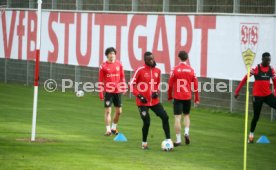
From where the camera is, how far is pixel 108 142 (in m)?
23.0

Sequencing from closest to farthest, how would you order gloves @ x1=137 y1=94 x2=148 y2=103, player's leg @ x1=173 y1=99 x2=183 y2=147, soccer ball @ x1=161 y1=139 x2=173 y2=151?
1. soccer ball @ x1=161 y1=139 x2=173 y2=151
2. gloves @ x1=137 y1=94 x2=148 y2=103
3. player's leg @ x1=173 y1=99 x2=183 y2=147

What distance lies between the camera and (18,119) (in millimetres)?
28062

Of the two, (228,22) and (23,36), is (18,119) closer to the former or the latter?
(228,22)

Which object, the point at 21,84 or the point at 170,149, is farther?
the point at 21,84

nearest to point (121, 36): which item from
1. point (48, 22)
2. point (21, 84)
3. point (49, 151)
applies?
point (48, 22)

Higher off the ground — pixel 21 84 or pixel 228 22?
pixel 228 22

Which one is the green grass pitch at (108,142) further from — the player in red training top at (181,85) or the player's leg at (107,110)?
the player in red training top at (181,85)

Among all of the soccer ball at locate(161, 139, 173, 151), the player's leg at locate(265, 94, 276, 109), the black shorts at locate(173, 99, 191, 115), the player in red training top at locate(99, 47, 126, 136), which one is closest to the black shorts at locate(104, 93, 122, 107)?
the player in red training top at locate(99, 47, 126, 136)

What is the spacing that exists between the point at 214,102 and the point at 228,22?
4.41 m

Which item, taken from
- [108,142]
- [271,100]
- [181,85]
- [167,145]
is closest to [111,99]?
[108,142]

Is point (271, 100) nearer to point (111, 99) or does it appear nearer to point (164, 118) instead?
point (164, 118)

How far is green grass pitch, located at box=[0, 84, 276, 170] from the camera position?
1934cm

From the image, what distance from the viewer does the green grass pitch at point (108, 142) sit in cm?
1934

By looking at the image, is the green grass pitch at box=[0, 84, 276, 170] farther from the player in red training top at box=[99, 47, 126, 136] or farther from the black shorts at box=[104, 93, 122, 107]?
the black shorts at box=[104, 93, 122, 107]
